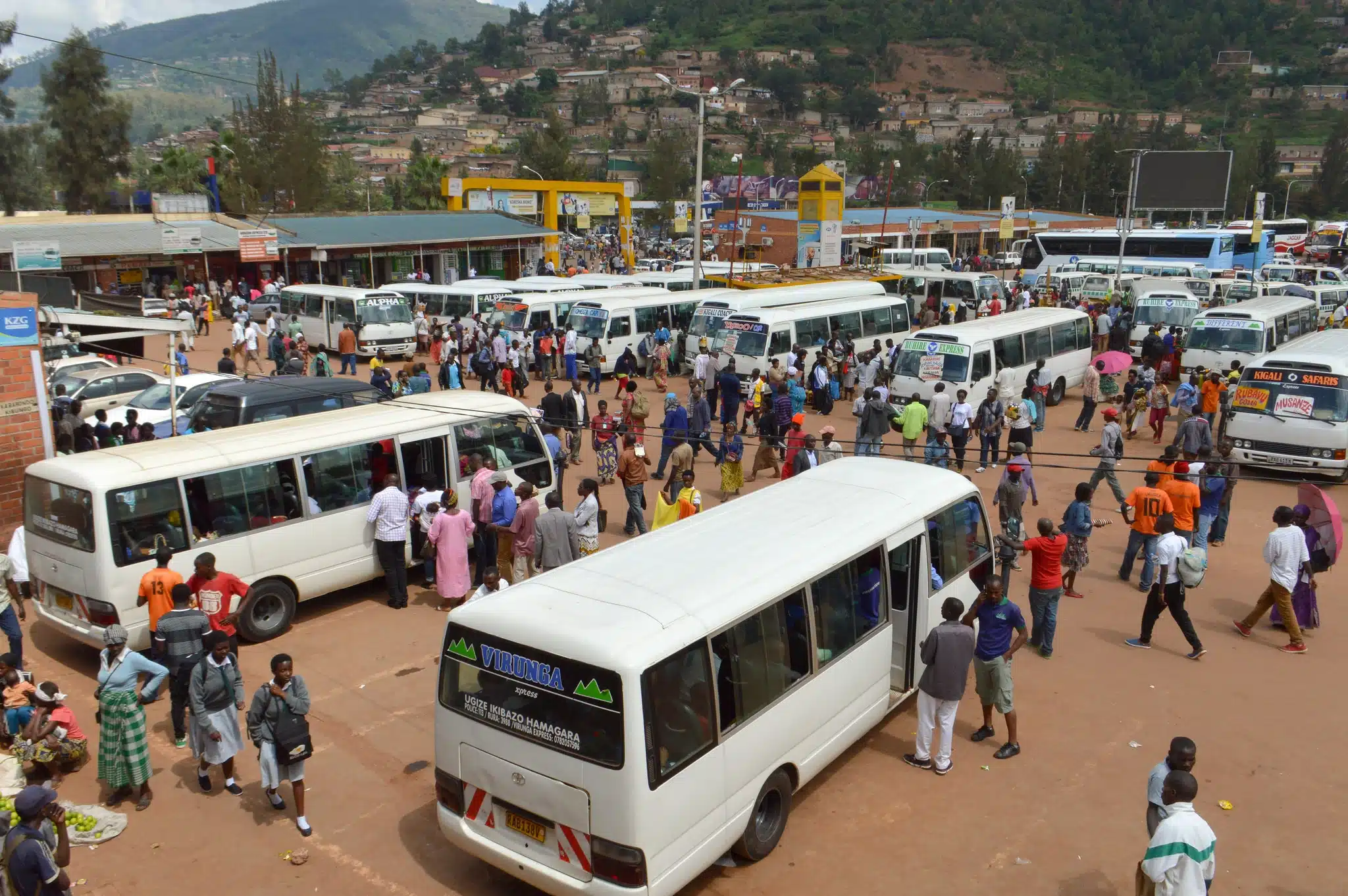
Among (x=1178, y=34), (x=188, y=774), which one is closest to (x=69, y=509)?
(x=188, y=774)

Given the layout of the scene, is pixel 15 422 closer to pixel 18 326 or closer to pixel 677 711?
pixel 18 326

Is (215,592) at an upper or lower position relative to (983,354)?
lower

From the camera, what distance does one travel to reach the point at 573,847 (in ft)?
17.7

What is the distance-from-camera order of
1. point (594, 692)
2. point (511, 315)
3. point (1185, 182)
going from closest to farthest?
point (594, 692) < point (511, 315) < point (1185, 182)

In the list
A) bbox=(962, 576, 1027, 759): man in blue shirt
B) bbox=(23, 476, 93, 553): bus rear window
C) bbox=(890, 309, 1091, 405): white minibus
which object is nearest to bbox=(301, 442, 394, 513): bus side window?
bbox=(23, 476, 93, 553): bus rear window

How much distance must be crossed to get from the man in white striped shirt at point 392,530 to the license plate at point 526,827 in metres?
5.37

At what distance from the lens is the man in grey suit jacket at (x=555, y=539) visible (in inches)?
389

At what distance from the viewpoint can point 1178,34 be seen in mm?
176375

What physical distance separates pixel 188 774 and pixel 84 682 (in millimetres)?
2448

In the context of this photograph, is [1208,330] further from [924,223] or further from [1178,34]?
[1178,34]

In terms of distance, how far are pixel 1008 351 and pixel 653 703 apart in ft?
56.8

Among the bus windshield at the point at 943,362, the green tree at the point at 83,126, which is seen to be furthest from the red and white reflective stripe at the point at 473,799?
the green tree at the point at 83,126

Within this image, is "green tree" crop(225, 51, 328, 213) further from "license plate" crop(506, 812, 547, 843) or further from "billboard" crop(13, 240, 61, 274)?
"license plate" crop(506, 812, 547, 843)

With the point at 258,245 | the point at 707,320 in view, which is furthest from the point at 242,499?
the point at 258,245
